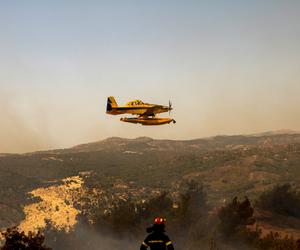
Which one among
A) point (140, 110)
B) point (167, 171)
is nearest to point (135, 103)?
point (140, 110)

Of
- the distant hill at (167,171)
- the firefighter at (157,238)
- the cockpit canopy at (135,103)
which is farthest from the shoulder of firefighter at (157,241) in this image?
the distant hill at (167,171)

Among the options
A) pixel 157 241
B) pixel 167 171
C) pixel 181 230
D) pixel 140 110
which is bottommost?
pixel 181 230

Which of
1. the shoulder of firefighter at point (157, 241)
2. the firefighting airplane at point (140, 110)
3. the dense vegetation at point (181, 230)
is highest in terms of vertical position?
the firefighting airplane at point (140, 110)

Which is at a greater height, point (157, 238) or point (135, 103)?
point (135, 103)

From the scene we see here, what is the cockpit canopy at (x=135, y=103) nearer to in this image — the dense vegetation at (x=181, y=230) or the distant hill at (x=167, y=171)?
the dense vegetation at (x=181, y=230)

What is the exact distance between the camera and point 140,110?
46000 millimetres

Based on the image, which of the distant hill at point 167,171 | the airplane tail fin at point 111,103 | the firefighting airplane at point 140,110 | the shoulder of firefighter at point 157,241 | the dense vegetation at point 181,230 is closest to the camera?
the shoulder of firefighter at point 157,241

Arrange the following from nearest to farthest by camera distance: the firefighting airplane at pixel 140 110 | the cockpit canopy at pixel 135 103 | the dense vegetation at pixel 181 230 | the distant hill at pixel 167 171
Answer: the dense vegetation at pixel 181 230 < the firefighting airplane at pixel 140 110 < the cockpit canopy at pixel 135 103 < the distant hill at pixel 167 171

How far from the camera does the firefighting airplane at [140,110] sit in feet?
145

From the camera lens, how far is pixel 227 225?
44875mm

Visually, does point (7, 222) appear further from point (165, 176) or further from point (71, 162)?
point (71, 162)

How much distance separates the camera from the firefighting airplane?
44.1 metres

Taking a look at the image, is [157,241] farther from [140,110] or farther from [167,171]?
[167,171]

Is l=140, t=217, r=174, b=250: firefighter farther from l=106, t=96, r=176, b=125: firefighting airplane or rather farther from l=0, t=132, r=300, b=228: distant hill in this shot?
l=0, t=132, r=300, b=228: distant hill
